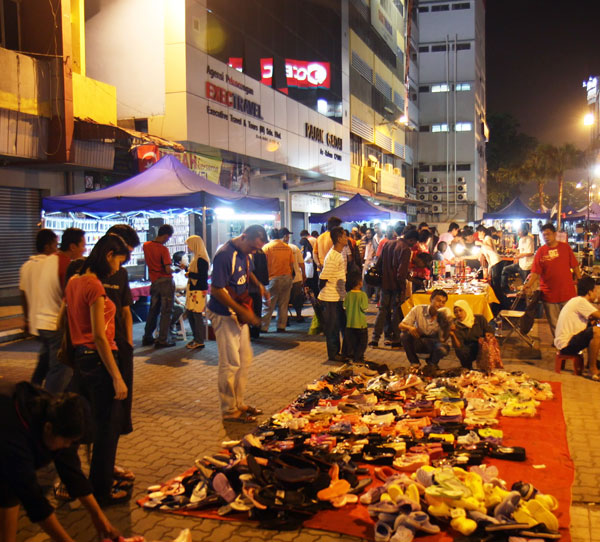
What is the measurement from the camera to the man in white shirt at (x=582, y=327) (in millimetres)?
8305

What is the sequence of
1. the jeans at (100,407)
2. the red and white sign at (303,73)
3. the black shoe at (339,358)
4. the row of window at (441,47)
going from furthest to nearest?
the row of window at (441,47) < the red and white sign at (303,73) < the black shoe at (339,358) < the jeans at (100,407)

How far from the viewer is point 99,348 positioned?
4.18 metres

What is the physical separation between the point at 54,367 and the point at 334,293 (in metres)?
4.58

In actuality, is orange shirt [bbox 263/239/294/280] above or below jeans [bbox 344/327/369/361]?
above

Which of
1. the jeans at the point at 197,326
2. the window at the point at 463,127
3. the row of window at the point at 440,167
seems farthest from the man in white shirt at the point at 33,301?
the window at the point at 463,127

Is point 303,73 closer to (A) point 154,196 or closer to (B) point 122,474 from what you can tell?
(A) point 154,196

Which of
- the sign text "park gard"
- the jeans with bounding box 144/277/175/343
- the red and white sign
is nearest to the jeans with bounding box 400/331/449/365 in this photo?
the jeans with bounding box 144/277/175/343

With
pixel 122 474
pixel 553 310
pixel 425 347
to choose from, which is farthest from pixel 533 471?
pixel 553 310

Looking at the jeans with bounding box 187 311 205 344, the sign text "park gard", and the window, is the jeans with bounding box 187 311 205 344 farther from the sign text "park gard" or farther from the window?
the window

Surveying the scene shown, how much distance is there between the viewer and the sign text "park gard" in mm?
22516

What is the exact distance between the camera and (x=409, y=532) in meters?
3.92

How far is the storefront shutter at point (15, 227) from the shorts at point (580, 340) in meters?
10.7

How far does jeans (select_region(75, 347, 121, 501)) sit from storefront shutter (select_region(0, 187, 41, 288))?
933 centimetres

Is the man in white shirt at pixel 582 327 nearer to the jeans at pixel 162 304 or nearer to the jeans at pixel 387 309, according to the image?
the jeans at pixel 387 309
